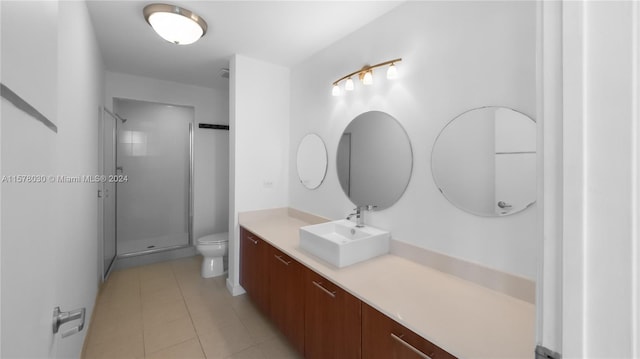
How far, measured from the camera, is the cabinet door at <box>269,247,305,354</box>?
165 cm

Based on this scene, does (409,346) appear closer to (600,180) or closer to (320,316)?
(320,316)

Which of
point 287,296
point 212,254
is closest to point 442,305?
point 287,296

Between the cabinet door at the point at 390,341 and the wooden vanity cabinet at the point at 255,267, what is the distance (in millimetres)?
1088

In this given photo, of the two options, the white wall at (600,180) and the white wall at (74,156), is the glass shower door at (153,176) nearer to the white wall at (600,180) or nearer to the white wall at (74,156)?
the white wall at (74,156)

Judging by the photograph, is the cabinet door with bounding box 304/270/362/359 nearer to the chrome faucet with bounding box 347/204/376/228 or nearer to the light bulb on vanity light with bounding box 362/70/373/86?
the chrome faucet with bounding box 347/204/376/228

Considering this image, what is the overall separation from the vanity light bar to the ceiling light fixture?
46.2 inches

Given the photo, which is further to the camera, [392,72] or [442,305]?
[392,72]

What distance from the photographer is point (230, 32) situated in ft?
7.09

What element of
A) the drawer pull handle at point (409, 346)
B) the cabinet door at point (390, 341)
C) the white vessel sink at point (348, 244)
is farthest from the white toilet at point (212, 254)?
the drawer pull handle at point (409, 346)

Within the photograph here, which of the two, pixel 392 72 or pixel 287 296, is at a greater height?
pixel 392 72

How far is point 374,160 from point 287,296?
3.93 feet

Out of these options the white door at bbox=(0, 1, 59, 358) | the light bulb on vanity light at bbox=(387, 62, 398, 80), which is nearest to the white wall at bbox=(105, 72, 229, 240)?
the light bulb on vanity light at bbox=(387, 62, 398, 80)

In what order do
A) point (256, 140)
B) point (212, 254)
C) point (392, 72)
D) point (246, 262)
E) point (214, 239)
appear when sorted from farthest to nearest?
point (214, 239)
point (212, 254)
point (256, 140)
point (246, 262)
point (392, 72)

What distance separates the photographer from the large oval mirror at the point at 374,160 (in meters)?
1.74
